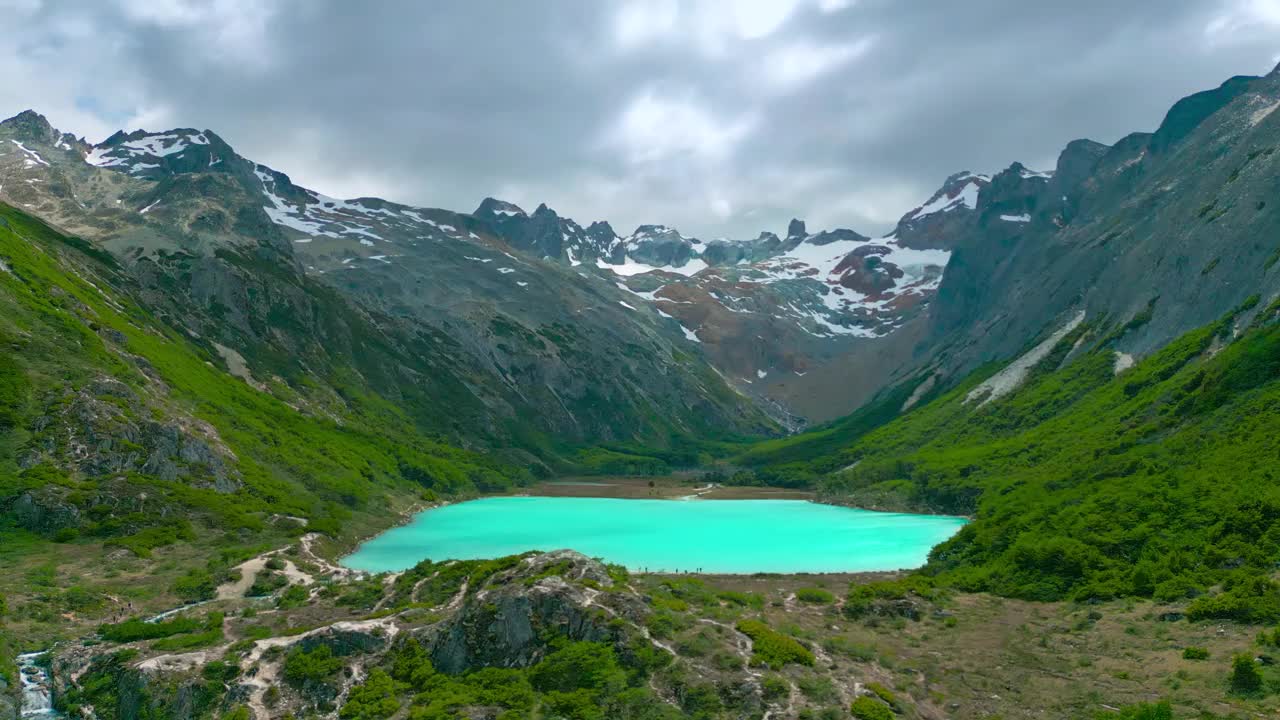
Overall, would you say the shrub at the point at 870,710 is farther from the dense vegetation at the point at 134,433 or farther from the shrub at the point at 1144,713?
the dense vegetation at the point at 134,433

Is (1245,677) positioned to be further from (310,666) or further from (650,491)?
(650,491)

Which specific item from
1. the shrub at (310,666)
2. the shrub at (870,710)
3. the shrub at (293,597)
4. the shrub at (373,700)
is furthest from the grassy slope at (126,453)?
the shrub at (870,710)

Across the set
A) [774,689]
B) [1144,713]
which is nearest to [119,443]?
[774,689]

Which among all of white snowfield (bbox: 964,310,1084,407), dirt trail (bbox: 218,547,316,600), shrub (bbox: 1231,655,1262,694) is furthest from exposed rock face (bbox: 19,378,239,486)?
white snowfield (bbox: 964,310,1084,407)

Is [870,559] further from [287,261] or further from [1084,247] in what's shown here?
[287,261]

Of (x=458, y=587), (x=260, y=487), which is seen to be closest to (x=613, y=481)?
(x=260, y=487)

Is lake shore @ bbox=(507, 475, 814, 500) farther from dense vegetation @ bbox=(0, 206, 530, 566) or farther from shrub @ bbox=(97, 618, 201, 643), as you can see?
shrub @ bbox=(97, 618, 201, 643)

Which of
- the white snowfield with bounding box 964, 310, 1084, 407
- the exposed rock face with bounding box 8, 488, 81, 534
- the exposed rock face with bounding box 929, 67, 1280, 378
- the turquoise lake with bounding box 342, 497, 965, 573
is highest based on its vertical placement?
the exposed rock face with bounding box 929, 67, 1280, 378
